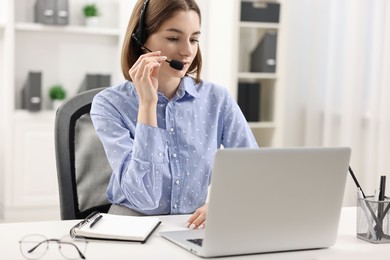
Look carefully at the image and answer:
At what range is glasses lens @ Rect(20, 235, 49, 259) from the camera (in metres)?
1.24

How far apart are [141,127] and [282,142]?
2.42m

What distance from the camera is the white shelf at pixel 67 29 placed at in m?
4.09

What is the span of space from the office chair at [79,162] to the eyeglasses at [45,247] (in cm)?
42

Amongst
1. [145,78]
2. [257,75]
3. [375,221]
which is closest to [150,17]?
[145,78]

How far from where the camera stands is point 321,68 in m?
3.86

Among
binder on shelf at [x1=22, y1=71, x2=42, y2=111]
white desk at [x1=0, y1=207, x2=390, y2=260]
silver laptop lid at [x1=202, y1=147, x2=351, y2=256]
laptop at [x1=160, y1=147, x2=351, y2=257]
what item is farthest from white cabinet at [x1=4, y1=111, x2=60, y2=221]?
silver laptop lid at [x1=202, y1=147, x2=351, y2=256]

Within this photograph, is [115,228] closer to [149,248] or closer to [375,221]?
[149,248]

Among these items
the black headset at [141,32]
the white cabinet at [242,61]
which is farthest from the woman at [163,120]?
the white cabinet at [242,61]

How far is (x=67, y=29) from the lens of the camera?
13.7 ft

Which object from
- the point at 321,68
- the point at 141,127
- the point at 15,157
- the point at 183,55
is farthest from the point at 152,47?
the point at 15,157

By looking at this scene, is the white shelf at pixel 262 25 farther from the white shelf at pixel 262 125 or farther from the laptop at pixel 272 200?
the laptop at pixel 272 200

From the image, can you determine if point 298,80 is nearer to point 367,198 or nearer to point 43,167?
point 43,167

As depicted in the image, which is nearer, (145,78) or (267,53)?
(145,78)

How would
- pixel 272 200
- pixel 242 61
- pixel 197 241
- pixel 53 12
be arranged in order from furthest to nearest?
pixel 242 61, pixel 53 12, pixel 197 241, pixel 272 200
